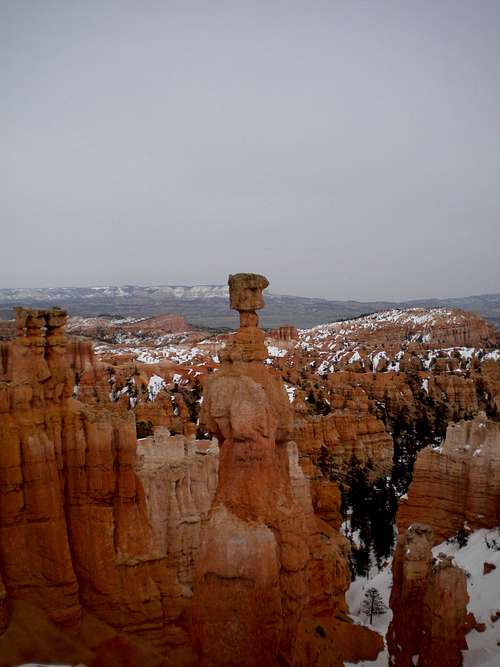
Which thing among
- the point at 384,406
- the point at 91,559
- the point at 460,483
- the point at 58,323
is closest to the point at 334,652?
the point at 91,559

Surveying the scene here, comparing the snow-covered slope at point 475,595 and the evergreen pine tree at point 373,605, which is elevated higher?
the snow-covered slope at point 475,595

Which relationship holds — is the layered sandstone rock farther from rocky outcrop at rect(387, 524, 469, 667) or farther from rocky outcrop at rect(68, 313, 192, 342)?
rocky outcrop at rect(387, 524, 469, 667)

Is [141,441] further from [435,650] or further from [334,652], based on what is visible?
[435,650]

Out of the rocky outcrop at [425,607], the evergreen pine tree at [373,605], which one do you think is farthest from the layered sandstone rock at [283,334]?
the rocky outcrop at [425,607]

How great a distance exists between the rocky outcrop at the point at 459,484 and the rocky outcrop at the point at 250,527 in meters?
9.75

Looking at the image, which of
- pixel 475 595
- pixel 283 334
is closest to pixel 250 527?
pixel 475 595

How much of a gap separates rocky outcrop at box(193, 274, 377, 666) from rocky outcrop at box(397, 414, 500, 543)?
9.75 metres

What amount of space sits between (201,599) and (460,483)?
12.0 m

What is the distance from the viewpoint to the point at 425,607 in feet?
31.3

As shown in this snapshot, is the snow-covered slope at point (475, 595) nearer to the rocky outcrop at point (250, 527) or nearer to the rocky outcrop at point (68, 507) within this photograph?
the rocky outcrop at point (250, 527)

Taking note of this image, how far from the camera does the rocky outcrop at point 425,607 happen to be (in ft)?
30.2

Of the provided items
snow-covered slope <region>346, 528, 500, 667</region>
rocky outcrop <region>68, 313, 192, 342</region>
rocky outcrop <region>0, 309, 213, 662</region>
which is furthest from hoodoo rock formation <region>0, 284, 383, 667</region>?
rocky outcrop <region>68, 313, 192, 342</region>

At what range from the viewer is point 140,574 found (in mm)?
9195

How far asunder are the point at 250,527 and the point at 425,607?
4.19m
